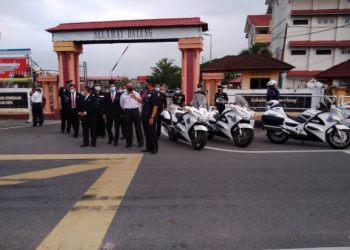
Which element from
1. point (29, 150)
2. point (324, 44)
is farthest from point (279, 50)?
point (29, 150)

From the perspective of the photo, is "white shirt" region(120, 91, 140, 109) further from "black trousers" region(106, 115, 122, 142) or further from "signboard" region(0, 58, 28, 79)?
"signboard" region(0, 58, 28, 79)

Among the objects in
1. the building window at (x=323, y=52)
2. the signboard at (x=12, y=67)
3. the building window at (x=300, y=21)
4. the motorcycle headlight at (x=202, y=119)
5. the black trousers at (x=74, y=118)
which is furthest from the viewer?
the building window at (x=300, y=21)

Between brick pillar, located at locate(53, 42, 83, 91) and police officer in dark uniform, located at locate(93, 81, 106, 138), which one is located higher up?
brick pillar, located at locate(53, 42, 83, 91)

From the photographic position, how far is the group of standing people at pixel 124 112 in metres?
8.73

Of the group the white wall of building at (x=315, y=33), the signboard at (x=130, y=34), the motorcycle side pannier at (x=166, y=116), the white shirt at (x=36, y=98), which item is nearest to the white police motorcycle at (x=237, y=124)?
the motorcycle side pannier at (x=166, y=116)

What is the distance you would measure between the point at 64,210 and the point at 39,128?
10615mm

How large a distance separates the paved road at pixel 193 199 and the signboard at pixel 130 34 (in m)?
9.55

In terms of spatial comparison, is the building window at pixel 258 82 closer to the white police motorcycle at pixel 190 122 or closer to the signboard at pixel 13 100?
the white police motorcycle at pixel 190 122

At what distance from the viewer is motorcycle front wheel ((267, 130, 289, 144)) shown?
10.1 metres

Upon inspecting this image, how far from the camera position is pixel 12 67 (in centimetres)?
2683

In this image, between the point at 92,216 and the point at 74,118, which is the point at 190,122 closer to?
the point at 74,118

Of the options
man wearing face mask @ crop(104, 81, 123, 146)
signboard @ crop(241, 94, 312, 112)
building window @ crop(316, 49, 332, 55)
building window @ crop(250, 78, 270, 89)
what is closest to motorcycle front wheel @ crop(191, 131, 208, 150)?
man wearing face mask @ crop(104, 81, 123, 146)

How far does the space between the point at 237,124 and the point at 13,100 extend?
13.2 metres

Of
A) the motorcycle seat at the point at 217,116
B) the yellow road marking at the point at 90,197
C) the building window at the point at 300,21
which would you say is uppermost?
the building window at the point at 300,21
